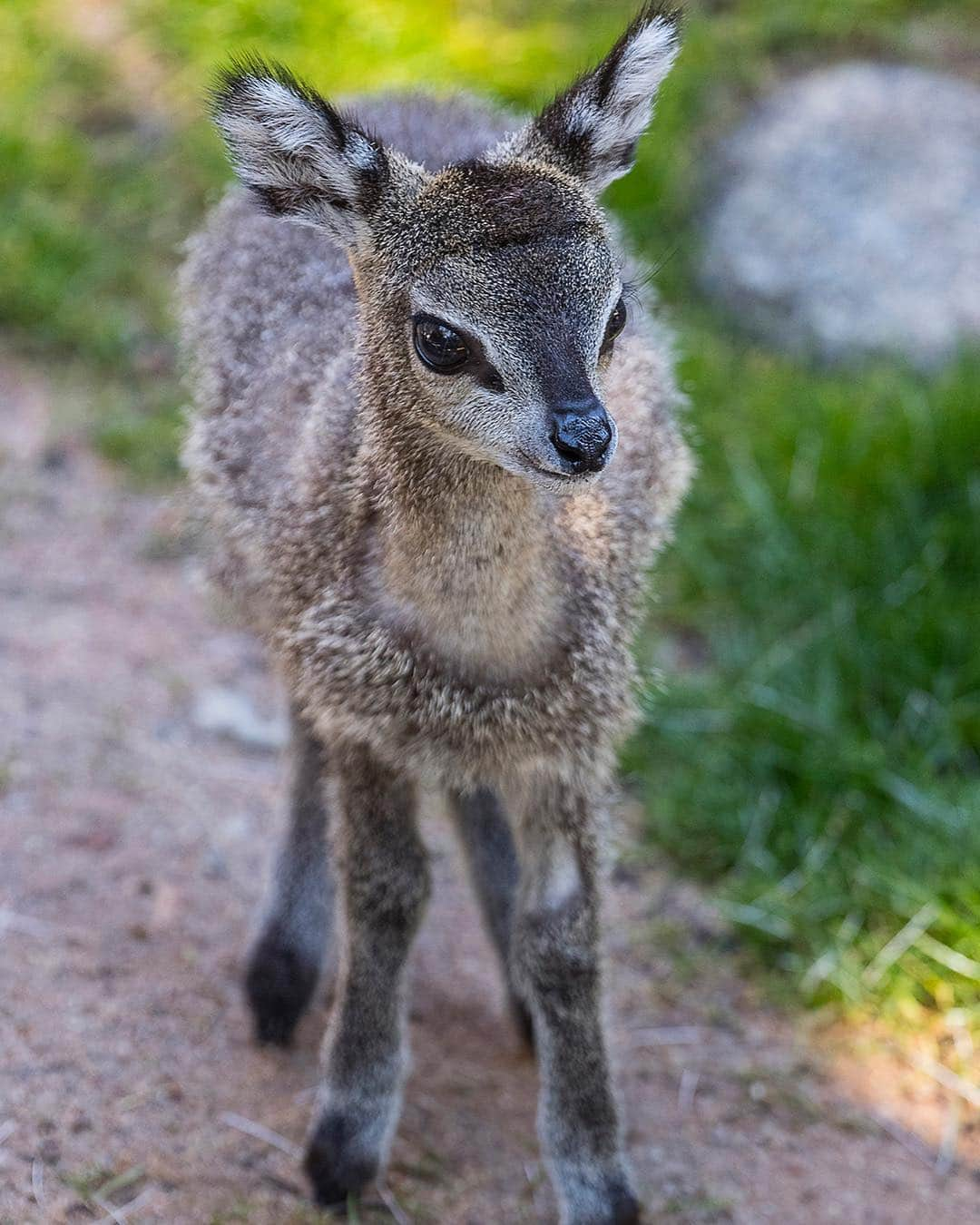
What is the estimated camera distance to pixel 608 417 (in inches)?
122

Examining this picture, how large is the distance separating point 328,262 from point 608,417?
156cm

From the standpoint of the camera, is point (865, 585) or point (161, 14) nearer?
point (865, 585)

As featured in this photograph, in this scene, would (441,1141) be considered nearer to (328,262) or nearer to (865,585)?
(328,262)

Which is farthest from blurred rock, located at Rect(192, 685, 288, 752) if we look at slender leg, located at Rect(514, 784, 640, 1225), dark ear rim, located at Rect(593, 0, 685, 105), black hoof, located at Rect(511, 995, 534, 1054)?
dark ear rim, located at Rect(593, 0, 685, 105)

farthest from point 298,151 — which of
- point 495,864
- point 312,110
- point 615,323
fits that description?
point 495,864

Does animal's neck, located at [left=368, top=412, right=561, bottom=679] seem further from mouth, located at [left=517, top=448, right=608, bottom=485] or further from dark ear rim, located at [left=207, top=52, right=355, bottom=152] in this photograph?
dark ear rim, located at [left=207, top=52, right=355, bottom=152]

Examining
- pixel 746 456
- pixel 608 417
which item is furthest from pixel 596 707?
pixel 746 456

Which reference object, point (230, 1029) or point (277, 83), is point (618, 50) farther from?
point (230, 1029)

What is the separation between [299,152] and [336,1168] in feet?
7.82

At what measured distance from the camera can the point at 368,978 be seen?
13.3ft

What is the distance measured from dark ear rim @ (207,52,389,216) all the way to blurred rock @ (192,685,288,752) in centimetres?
247

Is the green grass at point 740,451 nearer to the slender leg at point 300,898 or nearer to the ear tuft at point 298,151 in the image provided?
the slender leg at point 300,898

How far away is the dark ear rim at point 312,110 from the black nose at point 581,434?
0.73 meters

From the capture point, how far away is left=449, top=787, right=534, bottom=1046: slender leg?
457 cm
